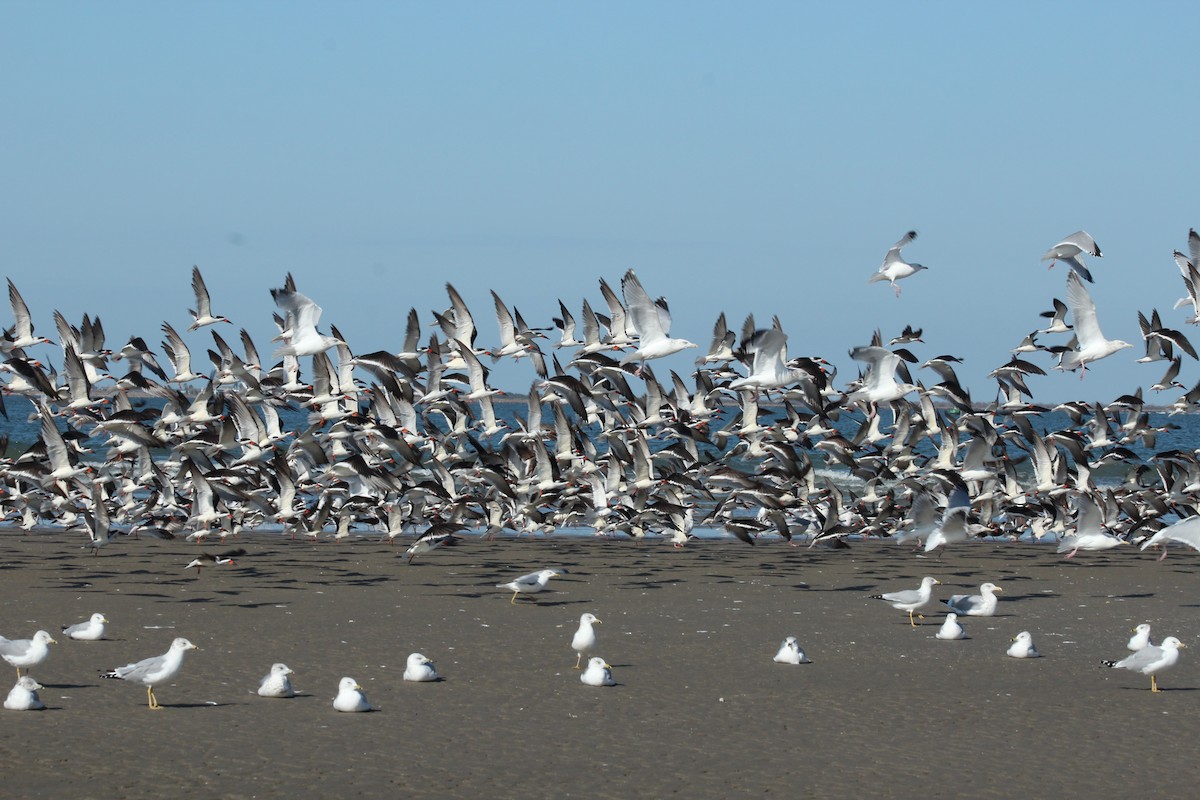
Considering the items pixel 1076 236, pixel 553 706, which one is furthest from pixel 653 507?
pixel 553 706

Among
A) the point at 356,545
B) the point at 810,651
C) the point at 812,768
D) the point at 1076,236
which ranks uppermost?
the point at 1076,236

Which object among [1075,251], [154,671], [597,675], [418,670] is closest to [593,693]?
[597,675]

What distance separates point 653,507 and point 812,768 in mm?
20802

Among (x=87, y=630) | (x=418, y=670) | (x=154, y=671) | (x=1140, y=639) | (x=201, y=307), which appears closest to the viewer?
(x=154, y=671)

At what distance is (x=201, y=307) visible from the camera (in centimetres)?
3030

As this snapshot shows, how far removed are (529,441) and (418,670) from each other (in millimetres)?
19701

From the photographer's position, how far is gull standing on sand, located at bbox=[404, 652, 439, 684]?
13.4 meters

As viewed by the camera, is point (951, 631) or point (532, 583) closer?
point (951, 631)

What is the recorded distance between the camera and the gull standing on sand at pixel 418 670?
526 inches

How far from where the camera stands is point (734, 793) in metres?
9.77

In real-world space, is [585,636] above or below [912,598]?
above

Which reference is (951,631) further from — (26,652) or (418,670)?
(26,652)

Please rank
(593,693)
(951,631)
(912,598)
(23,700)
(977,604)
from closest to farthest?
1. (23,700)
2. (593,693)
3. (951,631)
4. (912,598)
5. (977,604)

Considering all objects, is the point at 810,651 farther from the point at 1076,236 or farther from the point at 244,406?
the point at 244,406
